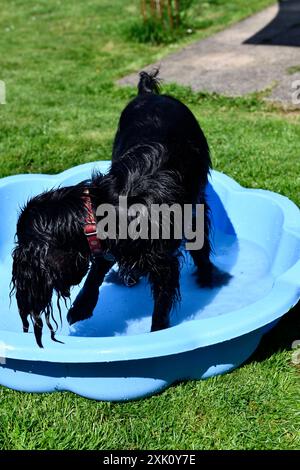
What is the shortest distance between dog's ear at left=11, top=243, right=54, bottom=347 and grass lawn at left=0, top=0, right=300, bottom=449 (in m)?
0.69

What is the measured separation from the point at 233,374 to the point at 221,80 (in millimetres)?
4919

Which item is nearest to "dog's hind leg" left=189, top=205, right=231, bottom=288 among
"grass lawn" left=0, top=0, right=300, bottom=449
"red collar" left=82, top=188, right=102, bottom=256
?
"grass lawn" left=0, top=0, right=300, bottom=449

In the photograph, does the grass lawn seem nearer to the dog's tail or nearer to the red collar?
the red collar

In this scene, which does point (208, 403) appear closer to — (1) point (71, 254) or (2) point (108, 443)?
(2) point (108, 443)

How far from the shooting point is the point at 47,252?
107 inches

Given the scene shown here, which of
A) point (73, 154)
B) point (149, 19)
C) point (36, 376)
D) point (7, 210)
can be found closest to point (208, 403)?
point (36, 376)

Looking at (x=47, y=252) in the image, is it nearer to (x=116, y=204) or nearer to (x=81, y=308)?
(x=116, y=204)

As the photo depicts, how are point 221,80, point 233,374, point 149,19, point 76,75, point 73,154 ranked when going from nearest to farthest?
point 233,374 → point 73,154 → point 221,80 → point 76,75 → point 149,19

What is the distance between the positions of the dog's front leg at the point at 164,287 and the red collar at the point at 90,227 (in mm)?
403

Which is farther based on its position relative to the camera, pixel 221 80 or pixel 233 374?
pixel 221 80

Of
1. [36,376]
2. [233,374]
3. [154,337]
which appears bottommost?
[233,374]

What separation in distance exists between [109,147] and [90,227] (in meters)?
3.26

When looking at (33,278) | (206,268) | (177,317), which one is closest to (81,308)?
(177,317)

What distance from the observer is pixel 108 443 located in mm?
2980
